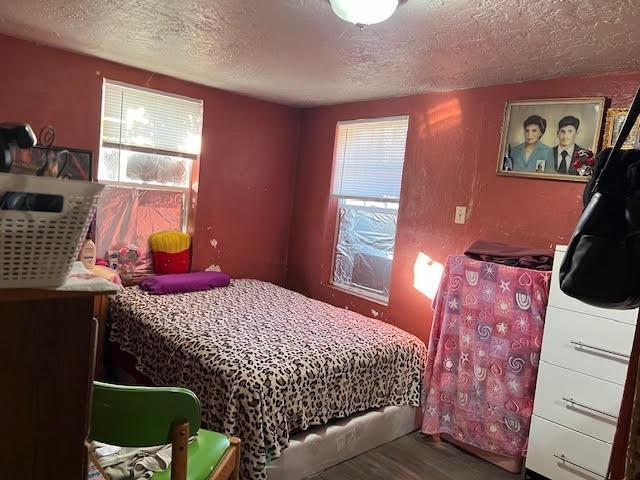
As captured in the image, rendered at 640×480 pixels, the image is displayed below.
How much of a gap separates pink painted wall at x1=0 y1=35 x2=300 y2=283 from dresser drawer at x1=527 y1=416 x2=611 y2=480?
101 inches

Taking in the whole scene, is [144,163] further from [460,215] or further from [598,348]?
[598,348]

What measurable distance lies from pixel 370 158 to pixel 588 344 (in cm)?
208

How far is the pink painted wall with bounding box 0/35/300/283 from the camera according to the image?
292cm

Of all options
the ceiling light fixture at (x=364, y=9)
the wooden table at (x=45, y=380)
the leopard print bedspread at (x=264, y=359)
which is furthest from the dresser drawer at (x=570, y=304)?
the wooden table at (x=45, y=380)

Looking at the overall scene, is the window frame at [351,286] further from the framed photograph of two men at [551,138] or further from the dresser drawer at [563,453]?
the dresser drawer at [563,453]

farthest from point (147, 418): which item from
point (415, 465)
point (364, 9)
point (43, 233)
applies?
point (415, 465)

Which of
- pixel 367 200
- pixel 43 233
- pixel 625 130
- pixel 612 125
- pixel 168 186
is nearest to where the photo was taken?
pixel 43 233

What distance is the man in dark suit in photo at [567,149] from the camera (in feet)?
8.35

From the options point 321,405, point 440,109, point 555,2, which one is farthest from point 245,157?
point 555,2

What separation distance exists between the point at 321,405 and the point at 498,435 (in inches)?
39.4

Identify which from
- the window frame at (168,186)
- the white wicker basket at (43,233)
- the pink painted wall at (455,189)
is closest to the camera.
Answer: the white wicker basket at (43,233)

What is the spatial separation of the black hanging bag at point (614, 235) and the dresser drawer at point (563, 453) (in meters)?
1.71

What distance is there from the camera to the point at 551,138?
266cm

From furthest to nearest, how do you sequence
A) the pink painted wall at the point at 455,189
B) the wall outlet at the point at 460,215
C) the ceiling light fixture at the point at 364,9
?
the wall outlet at the point at 460,215 → the pink painted wall at the point at 455,189 → the ceiling light fixture at the point at 364,9
